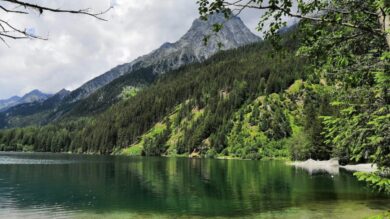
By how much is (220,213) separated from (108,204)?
677 inches

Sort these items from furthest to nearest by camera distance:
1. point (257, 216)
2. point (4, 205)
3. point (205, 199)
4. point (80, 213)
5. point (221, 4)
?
point (205, 199) → point (4, 205) → point (80, 213) → point (257, 216) → point (221, 4)

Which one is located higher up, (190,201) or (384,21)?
(384,21)

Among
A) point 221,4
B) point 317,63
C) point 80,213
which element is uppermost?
point 221,4

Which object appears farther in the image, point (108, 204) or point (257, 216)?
point (108, 204)

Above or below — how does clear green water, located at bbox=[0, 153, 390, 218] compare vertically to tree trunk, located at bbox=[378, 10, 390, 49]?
below

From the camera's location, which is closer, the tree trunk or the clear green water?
the tree trunk

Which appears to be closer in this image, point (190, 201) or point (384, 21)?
A: point (384, 21)

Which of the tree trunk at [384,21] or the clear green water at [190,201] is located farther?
the clear green water at [190,201]

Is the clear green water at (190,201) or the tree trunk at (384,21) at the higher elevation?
the tree trunk at (384,21)

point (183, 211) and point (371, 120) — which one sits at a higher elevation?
point (371, 120)

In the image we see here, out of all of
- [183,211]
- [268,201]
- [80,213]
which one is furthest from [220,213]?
[80,213]

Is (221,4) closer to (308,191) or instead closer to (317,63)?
(317,63)

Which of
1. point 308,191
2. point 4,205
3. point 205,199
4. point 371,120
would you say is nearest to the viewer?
point 371,120

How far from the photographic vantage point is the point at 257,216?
139ft
